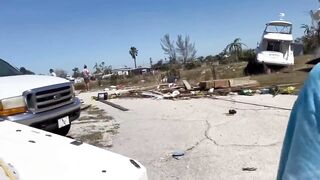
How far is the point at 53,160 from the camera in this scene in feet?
10.6

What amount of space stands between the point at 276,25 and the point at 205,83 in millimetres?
13936

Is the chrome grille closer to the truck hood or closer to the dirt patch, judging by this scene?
the truck hood

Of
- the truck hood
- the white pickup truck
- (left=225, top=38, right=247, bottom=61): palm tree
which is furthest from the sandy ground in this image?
(left=225, top=38, right=247, bottom=61): palm tree

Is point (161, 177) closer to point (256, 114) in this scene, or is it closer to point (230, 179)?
point (230, 179)

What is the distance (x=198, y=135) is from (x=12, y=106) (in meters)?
3.39

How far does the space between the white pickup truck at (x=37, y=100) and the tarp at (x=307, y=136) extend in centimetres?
630

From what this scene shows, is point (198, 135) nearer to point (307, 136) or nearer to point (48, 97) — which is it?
point (48, 97)

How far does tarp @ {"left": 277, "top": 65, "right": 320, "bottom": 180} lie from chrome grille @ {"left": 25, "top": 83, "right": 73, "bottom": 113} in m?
6.80

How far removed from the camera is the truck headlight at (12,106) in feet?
23.2

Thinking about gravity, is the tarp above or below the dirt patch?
above

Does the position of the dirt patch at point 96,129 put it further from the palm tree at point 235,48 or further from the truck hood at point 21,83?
the palm tree at point 235,48

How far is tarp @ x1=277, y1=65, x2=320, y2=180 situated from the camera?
3.77ft

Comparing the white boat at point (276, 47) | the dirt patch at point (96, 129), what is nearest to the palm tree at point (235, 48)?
the white boat at point (276, 47)

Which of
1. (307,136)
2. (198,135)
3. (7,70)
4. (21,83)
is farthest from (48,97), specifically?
(307,136)
